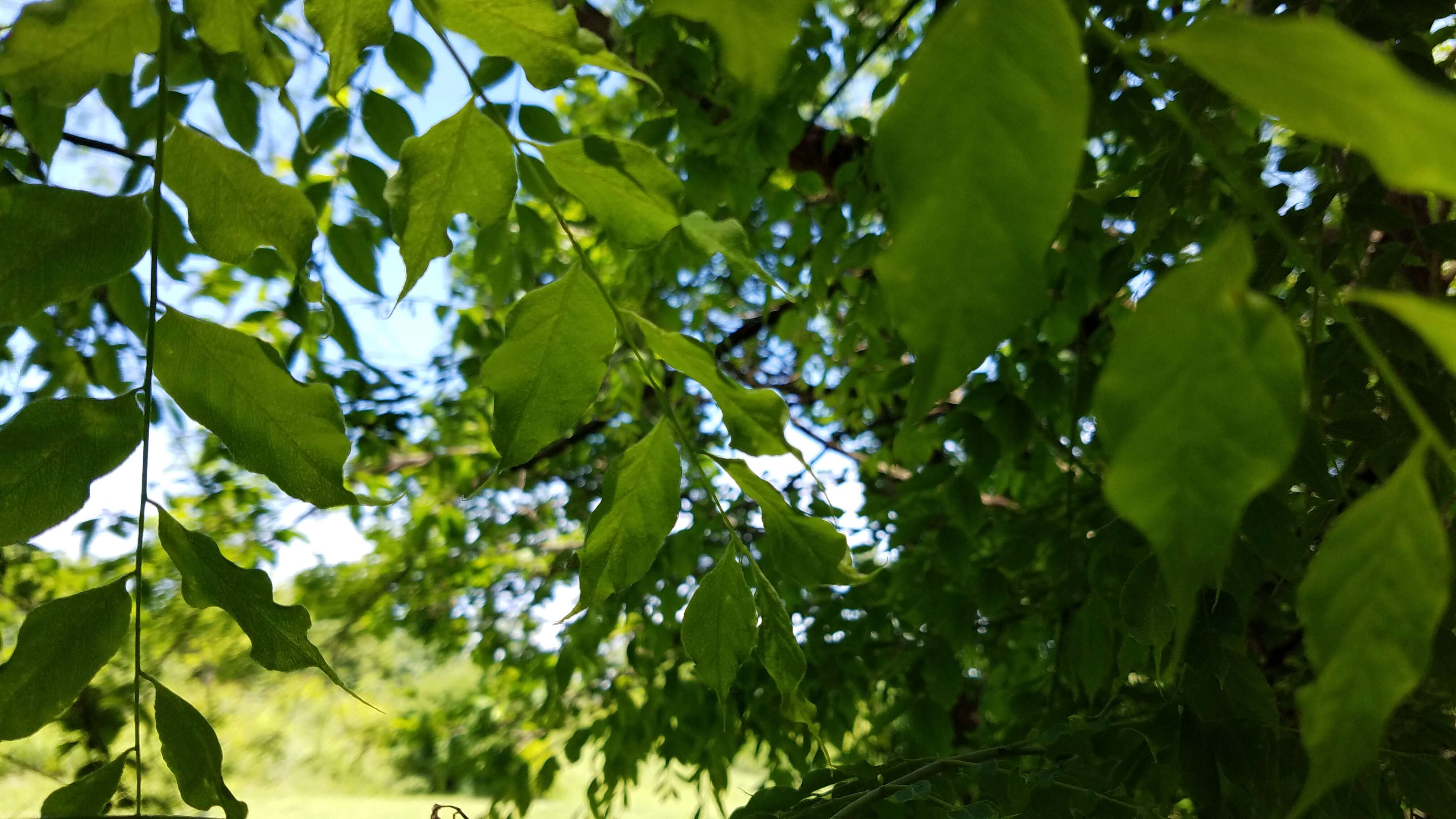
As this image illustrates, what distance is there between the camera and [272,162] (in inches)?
53.0

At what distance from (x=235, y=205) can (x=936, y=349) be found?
0.95 feet

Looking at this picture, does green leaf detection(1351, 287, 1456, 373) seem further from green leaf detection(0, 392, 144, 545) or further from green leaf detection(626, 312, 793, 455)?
green leaf detection(0, 392, 144, 545)

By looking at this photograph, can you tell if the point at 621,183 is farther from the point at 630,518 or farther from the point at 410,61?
the point at 410,61

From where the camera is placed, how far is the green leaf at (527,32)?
0.32 m

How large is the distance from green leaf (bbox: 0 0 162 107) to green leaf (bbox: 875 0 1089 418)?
297mm

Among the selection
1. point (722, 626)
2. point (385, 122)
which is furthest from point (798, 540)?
point (385, 122)

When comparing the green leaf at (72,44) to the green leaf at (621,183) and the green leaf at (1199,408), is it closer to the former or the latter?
the green leaf at (621,183)

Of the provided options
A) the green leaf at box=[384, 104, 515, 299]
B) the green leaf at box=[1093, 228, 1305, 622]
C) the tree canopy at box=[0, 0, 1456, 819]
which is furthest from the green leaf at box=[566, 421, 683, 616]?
the green leaf at box=[1093, 228, 1305, 622]

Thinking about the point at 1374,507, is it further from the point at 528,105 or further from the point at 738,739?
the point at 738,739

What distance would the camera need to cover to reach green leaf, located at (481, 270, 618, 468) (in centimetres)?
31

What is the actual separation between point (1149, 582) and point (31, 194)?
0.44 metres

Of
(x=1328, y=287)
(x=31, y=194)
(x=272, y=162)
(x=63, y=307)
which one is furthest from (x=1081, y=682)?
(x=272, y=162)

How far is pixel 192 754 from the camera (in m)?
0.31

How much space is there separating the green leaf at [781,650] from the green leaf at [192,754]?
0.20 meters
